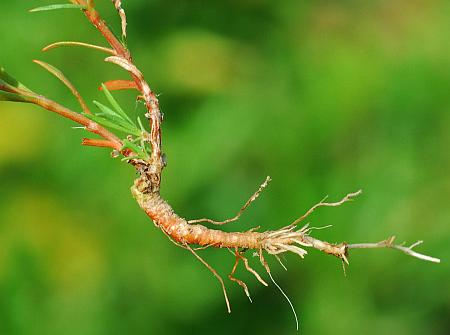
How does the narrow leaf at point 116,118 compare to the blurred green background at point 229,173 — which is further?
the blurred green background at point 229,173

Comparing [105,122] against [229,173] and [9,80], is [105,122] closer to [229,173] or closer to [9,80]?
[9,80]

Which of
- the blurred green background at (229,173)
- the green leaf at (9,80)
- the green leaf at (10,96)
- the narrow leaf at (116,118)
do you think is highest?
the green leaf at (9,80)

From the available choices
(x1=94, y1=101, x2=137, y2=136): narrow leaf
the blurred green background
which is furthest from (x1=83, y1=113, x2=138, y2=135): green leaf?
the blurred green background

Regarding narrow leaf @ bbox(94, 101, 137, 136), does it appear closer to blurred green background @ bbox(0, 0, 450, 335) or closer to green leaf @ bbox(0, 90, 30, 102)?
green leaf @ bbox(0, 90, 30, 102)

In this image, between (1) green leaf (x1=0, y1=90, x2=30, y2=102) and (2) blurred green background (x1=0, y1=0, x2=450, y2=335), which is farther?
(2) blurred green background (x1=0, y1=0, x2=450, y2=335)

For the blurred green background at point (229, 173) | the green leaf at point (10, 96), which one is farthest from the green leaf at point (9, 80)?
the blurred green background at point (229, 173)

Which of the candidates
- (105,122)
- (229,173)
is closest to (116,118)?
(105,122)

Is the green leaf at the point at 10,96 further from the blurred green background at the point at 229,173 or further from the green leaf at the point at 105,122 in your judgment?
the blurred green background at the point at 229,173

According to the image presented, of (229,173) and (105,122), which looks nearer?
(105,122)

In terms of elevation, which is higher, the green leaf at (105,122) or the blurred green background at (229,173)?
the green leaf at (105,122)
